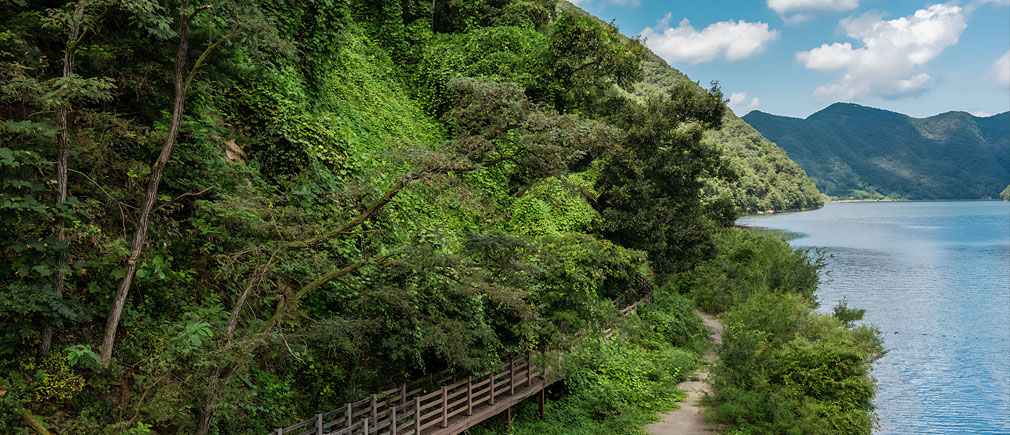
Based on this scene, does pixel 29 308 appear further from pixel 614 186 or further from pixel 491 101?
pixel 614 186

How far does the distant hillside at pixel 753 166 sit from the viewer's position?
106625mm

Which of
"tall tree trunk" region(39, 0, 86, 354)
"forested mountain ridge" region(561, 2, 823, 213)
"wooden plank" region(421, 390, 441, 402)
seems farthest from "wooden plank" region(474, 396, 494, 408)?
"forested mountain ridge" region(561, 2, 823, 213)

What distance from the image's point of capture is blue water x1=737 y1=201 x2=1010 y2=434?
85.7 ft

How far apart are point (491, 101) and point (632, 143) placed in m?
20.2

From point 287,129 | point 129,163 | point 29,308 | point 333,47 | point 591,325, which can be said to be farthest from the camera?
point 333,47

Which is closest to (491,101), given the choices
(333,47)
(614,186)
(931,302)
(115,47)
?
(115,47)

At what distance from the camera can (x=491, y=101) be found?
10547mm

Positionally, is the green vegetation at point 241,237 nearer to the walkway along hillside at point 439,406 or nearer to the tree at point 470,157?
the tree at point 470,157

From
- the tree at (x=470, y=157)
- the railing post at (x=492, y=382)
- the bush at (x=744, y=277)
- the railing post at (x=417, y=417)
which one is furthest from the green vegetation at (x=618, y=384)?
the tree at (x=470, y=157)

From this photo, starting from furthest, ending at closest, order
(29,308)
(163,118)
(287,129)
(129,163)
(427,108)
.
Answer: (427,108) → (287,129) → (163,118) → (129,163) → (29,308)

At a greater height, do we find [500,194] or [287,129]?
[287,129]

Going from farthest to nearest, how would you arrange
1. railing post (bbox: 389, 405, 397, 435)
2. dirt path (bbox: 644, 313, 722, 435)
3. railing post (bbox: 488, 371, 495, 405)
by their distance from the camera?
dirt path (bbox: 644, 313, 722, 435), railing post (bbox: 488, 371, 495, 405), railing post (bbox: 389, 405, 397, 435)

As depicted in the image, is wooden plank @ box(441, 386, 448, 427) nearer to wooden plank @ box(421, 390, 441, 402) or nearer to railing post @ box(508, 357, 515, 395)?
wooden plank @ box(421, 390, 441, 402)

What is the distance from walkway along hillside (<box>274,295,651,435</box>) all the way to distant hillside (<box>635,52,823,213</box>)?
281 ft
